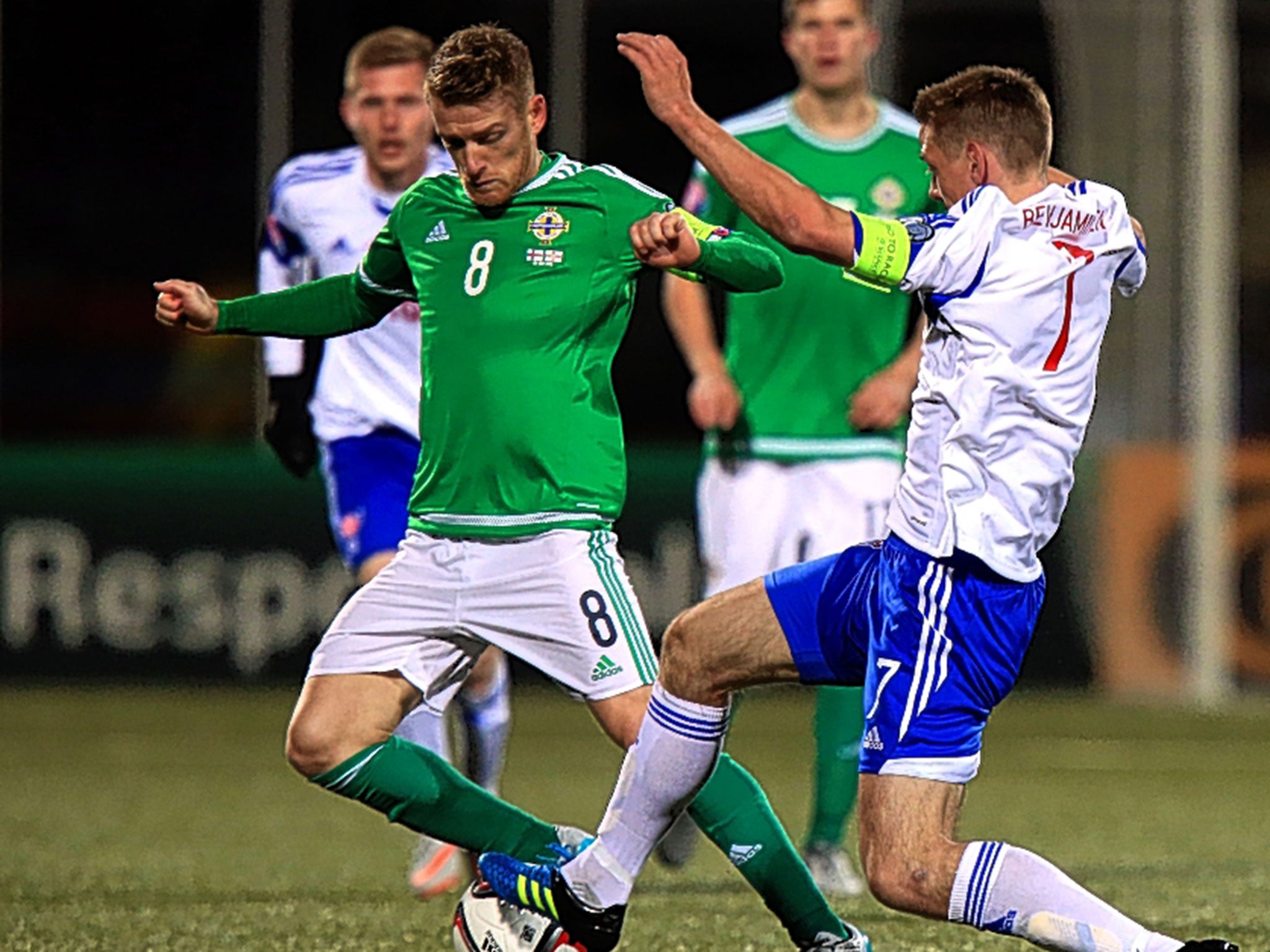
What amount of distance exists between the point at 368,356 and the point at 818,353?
1200mm

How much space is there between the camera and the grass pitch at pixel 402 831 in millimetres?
5602

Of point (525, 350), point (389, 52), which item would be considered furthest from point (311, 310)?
point (389, 52)

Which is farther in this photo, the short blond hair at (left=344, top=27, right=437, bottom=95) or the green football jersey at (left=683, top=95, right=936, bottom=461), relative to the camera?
the green football jersey at (left=683, top=95, right=936, bottom=461)

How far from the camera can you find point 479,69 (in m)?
4.88

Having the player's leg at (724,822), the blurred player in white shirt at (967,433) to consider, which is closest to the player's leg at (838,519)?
the player's leg at (724,822)

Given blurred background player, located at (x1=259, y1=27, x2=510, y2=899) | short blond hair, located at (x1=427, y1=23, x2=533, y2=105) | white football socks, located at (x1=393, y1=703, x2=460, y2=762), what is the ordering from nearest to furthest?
short blond hair, located at (x1=427, y1=23, x2=533, y2=105) < white football socks, located at (x1=393, y1=703, x2=460, y2=762) < blurred background player, located at (x1=259, y1=27, x2=510, y2=899)

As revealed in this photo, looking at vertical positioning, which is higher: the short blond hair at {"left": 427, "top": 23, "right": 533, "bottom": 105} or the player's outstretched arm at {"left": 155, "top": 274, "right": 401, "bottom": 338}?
the short blond hair at {"left": 427, "top": 23, "right": 533, "bottom": 105}

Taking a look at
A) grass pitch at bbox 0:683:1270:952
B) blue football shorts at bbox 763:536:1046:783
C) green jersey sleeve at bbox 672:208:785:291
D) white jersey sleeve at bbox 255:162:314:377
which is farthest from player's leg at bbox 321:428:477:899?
blue football shorts at bbox 763:536:1046:783

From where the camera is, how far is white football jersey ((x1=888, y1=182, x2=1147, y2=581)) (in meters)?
4.21

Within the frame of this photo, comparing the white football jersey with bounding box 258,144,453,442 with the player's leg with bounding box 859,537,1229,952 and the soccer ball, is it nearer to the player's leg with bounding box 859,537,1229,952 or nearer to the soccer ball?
the soccer ball

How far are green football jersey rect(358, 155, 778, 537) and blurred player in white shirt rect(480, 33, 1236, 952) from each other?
66 cm

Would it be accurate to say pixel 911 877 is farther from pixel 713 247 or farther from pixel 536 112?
pixel 536 112

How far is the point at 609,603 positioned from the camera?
4969 millimetres

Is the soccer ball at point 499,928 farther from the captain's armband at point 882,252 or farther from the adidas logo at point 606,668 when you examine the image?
the captain's armband at point 882,252
